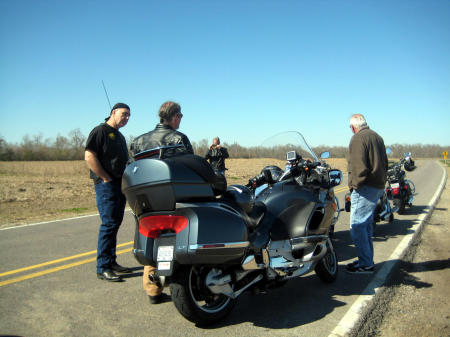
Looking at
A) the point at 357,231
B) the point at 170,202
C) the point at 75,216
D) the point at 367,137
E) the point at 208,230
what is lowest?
the point at 75,216

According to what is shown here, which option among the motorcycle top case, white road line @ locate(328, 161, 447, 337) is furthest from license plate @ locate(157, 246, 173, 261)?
white road line @ locate(328, 161, 447, 337)

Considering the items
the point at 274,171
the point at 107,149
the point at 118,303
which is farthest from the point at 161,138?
the point at 118,303

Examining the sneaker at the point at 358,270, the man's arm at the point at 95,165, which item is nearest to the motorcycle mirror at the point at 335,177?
the sneaker at the point at 358,270

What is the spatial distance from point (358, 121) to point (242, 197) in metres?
2.44

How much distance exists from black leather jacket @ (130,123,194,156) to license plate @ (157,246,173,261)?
974 millimetres

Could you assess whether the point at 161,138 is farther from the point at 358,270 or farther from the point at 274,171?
the point at 358,270

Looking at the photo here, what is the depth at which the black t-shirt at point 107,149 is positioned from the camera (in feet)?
15.1

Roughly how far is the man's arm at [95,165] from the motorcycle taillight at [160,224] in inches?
68.3

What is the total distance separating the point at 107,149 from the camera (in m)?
4.67

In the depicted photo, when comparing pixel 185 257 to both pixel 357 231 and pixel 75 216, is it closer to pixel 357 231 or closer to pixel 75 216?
pixel 357 231

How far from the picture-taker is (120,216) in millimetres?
4785

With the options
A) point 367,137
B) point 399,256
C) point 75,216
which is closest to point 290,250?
A: point 367,137

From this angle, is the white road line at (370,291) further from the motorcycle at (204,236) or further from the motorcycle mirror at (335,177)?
the motorcycle mirror at (335,177)

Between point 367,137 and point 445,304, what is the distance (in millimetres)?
2134
